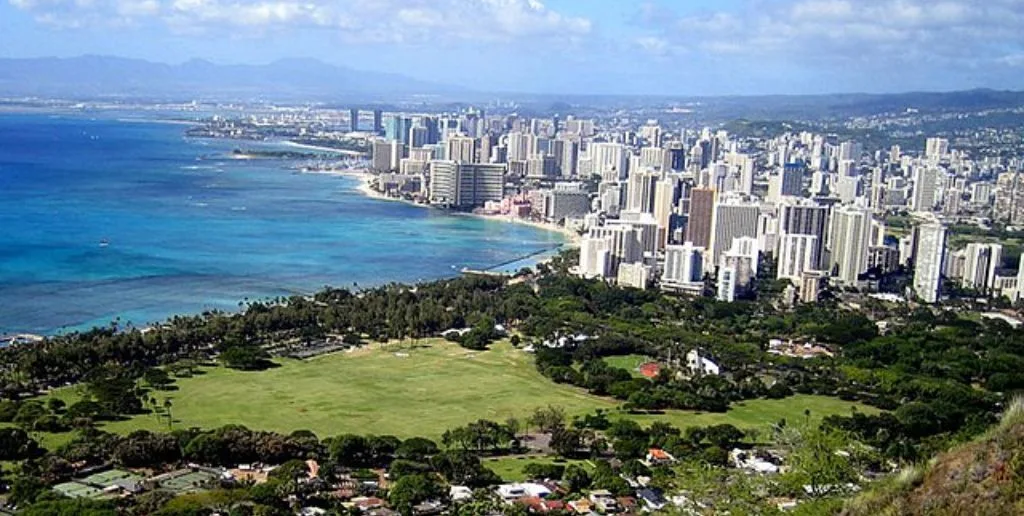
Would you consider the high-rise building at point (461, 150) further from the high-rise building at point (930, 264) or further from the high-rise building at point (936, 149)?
the high-rise building at point (930, 264)

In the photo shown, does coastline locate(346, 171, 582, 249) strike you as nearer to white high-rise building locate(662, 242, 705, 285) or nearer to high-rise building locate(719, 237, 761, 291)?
high-rise building locate(719, 237, 761, 291)

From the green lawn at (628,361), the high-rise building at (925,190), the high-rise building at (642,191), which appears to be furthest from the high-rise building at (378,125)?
the green lawn at (628,361)

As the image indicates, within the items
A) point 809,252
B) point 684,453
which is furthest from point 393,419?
point 809,252

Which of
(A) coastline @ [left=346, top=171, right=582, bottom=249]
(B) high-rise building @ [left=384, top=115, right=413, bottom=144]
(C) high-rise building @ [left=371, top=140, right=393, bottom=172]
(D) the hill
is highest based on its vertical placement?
(D) the hill

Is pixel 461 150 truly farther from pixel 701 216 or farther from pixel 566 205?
pixel 701 216

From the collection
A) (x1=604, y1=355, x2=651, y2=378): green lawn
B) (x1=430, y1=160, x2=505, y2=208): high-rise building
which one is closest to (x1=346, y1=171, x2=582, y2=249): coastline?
(x1=430, y1=160, x2=505, y2=208): high-rise building

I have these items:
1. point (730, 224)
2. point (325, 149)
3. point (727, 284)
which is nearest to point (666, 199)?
point (730, 224)

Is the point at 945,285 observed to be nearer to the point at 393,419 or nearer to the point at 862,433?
the point at 862,433
